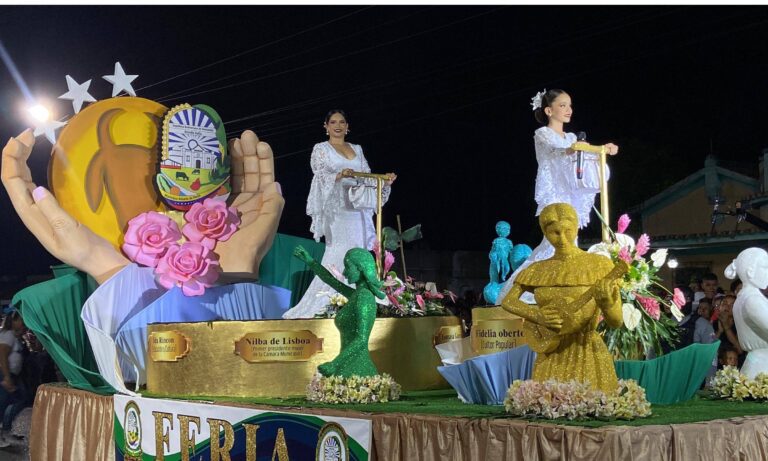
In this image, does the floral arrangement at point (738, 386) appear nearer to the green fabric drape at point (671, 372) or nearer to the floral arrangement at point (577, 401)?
the green fabric drape at point (671, 372)

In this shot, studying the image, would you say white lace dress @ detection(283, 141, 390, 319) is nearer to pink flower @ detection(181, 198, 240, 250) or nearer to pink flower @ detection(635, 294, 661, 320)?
pink flower @ detection(181, 198, 240, 250)

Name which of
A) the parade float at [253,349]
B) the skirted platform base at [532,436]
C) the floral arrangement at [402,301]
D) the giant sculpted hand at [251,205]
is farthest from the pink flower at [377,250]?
the skirted platform base at [532,436]

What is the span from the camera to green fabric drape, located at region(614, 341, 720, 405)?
4715 mm

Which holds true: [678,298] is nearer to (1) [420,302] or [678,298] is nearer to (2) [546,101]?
(2) [546,101]

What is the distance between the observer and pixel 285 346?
5.91 meters

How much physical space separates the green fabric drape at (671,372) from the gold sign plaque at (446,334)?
1.82 meters

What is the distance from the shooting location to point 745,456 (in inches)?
154

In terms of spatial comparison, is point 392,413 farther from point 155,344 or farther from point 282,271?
point 282,271

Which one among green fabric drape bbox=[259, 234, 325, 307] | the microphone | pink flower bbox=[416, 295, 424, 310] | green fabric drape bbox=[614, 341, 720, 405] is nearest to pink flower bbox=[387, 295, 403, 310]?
pink flower bbox=[416, 295, 424, 310]

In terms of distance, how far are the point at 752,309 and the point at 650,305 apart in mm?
499

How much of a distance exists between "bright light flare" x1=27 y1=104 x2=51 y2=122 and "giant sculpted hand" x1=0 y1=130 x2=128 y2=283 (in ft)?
0.93

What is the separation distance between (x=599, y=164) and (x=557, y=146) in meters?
0.36

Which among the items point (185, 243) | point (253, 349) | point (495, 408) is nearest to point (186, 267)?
point (185, 243)

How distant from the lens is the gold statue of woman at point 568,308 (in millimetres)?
4074
